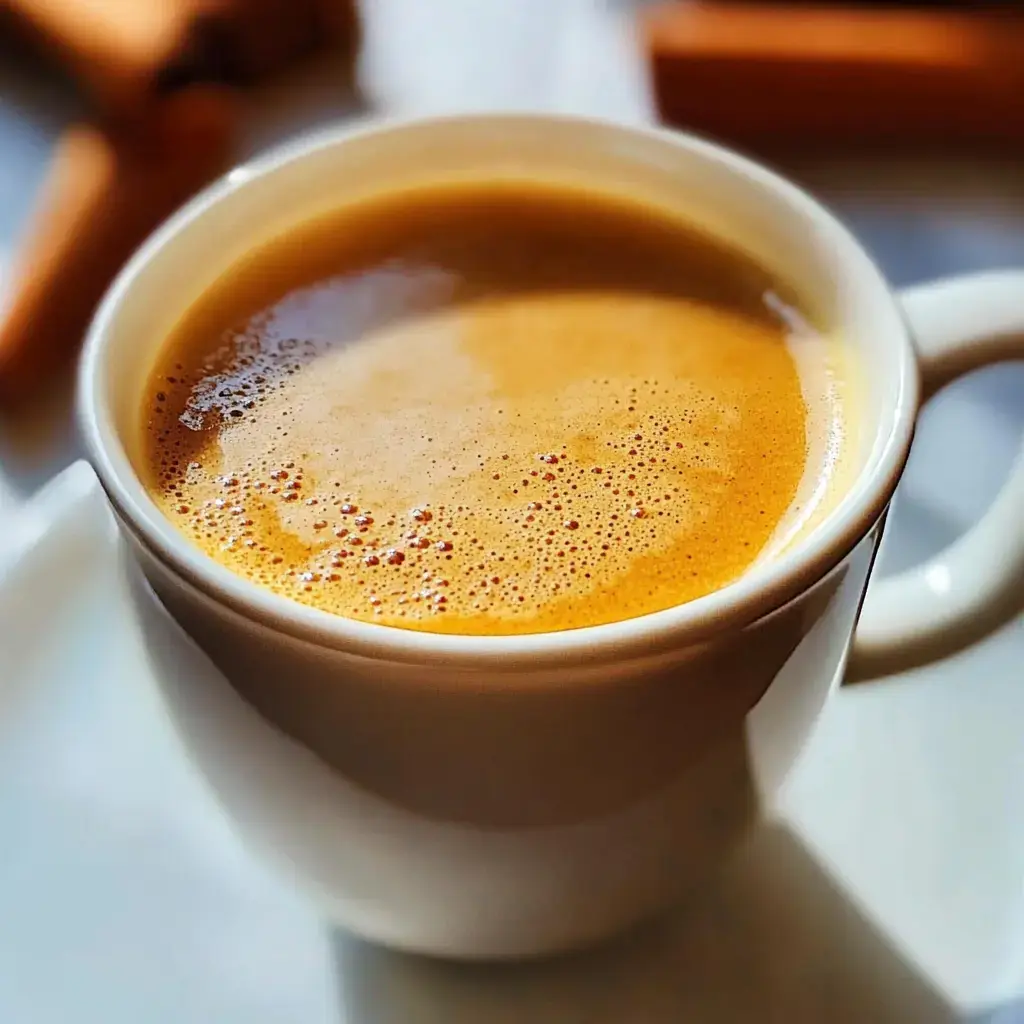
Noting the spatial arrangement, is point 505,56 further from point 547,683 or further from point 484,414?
point 547,683

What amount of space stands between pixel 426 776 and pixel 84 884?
0.87 ft

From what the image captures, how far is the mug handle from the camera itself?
1.87ft

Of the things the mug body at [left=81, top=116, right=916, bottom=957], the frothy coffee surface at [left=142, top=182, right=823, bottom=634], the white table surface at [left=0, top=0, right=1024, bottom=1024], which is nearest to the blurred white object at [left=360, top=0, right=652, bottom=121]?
the white table surface at [left=0, top=0, right=1024, bottom=1024]

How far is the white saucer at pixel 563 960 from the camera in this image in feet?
1.99

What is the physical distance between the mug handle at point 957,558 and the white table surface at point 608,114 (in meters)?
0.12

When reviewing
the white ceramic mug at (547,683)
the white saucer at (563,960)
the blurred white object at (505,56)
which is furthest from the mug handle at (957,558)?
the blurred white object at (505,56)

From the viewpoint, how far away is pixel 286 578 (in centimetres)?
55

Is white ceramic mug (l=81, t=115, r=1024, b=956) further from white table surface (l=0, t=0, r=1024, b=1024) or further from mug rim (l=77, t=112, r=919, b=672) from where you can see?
white table surface (l=0, t=0, r=1024, b=1024)

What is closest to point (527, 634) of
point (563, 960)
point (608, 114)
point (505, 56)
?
point (563, 960)

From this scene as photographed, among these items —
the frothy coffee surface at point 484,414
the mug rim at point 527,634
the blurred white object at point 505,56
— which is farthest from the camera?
the blurred white object at point 505,56

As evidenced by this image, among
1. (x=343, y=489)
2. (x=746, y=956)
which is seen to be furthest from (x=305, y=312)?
(x=746, y=956)

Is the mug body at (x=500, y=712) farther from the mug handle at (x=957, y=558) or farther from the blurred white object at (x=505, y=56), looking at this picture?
the blurred white object at (x=505, y=56)

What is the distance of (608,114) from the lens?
122 centimetres

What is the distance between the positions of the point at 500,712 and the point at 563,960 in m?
0.23
